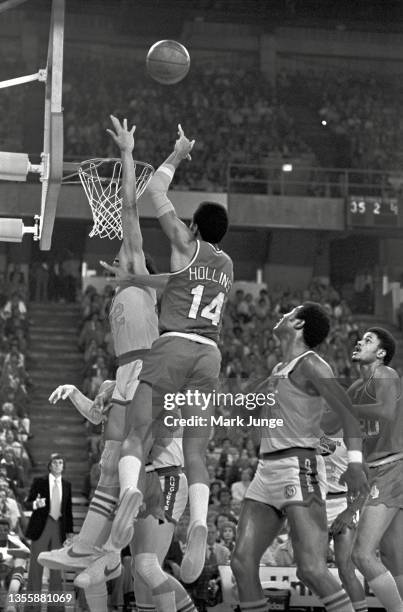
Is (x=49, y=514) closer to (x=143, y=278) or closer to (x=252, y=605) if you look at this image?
(x=143, y=278)

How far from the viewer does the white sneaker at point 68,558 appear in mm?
6355

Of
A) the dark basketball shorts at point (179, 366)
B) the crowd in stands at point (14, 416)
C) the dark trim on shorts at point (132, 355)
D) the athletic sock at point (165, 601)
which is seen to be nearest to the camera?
the athletic sock at point (165, 601)

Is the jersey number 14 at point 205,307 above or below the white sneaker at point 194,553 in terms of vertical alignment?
above

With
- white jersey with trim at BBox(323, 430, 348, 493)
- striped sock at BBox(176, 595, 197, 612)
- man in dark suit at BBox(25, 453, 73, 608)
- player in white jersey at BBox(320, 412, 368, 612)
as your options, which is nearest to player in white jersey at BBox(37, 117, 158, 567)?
striped sock at BBox(176, 595, 197, 612)

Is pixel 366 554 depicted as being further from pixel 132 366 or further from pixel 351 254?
pixel 351 254

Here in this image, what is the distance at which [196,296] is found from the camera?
21.5 ft

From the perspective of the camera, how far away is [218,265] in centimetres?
660

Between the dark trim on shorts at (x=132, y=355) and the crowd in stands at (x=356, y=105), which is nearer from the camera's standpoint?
the dark trim on shorts at (x=132, y=355)

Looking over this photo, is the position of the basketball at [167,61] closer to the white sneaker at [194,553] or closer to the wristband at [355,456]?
the wristband at [355,456]

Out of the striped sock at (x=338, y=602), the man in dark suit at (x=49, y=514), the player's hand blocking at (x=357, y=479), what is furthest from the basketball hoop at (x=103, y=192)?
the man in dark suit at (x=49, y=514)

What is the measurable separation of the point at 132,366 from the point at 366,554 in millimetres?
1916

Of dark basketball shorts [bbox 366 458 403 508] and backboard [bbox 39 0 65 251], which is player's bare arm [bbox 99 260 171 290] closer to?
backboard [bbox 39 0 65 251]

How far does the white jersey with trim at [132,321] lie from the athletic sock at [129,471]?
105cm

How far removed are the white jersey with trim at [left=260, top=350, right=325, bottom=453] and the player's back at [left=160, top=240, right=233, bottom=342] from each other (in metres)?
0.58
